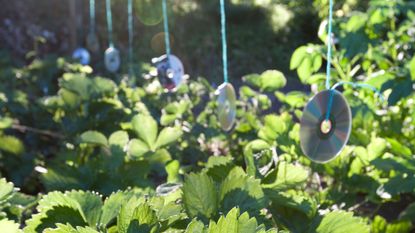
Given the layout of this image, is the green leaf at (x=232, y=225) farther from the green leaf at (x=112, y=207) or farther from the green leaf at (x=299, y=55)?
the green leaf at (x=299, y=55)

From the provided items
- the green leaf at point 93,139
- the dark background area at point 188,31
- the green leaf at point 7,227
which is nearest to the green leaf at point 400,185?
the green leaf at point 93,139

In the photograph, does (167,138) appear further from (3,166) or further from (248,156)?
(3,166)

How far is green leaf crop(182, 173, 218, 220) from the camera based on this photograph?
32.7 inches

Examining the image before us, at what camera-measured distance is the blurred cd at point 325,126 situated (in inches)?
48.5

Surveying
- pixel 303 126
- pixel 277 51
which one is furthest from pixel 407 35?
pixel 277 51

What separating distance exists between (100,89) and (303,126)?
0.76 meters

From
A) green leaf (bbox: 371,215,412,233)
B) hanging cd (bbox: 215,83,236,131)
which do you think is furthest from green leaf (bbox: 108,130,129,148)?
green leaf (bbox: 371,215,412,233)

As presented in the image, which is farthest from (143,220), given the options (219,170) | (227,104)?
(227,104)

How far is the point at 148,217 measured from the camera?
0.70m

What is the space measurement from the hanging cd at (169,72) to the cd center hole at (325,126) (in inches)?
35.7

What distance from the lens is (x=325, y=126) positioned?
1265 mm

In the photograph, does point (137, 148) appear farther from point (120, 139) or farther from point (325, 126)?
A: point (325, 126)

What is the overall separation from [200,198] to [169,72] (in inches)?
51.5

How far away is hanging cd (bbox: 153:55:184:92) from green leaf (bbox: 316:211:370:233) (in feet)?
4.21
